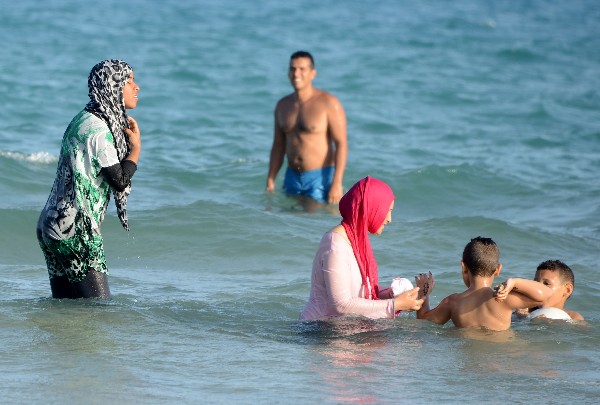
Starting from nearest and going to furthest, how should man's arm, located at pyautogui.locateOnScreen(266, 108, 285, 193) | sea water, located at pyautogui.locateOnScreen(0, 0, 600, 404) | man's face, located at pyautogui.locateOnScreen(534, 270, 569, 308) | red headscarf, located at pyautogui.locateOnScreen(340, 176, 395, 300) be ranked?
sea water, located at pyautogui.locateOnScreen(0, 0, 600, 404) < red headscarf, located at pyautogui.locateOnScreen(340, 176, 395, 300) < man's face, located at pyautogui.locateOnScreen(534, 270, 569, 308) < man's arm, located at pyautogui.locateOnScreen(266, 108, 285, 193)

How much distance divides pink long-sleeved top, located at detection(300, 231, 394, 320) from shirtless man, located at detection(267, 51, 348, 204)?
4837 mm

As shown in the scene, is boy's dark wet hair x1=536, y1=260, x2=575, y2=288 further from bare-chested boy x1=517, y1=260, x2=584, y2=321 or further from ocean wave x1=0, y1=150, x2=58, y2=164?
ocean wave x1=0, y1=150, x2=58, y2=164

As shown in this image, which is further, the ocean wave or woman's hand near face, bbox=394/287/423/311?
the ocean wave

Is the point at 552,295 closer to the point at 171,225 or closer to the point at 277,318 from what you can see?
the point at 277,318

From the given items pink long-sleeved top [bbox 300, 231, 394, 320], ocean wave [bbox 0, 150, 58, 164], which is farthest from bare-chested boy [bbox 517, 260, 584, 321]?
ocean wave [bbox 0, 150, 58, 164]

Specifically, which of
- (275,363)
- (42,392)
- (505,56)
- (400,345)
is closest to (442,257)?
(400,345)

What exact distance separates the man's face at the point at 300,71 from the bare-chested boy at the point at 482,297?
4699 mm

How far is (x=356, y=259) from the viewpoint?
5875mm

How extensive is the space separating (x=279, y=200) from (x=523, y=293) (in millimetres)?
5526

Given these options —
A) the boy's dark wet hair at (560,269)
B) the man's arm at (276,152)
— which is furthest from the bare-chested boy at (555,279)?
the man's arm at (276,152)

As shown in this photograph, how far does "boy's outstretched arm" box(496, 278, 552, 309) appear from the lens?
19.5ft

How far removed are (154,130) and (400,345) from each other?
35.7 ft

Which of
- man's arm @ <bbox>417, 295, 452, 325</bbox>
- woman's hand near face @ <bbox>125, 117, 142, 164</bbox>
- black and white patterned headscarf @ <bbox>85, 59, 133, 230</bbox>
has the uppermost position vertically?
black and white patterned headscarf @ <bbox>85, 59, 133, 230</bbox>

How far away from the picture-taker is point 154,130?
16391mm
